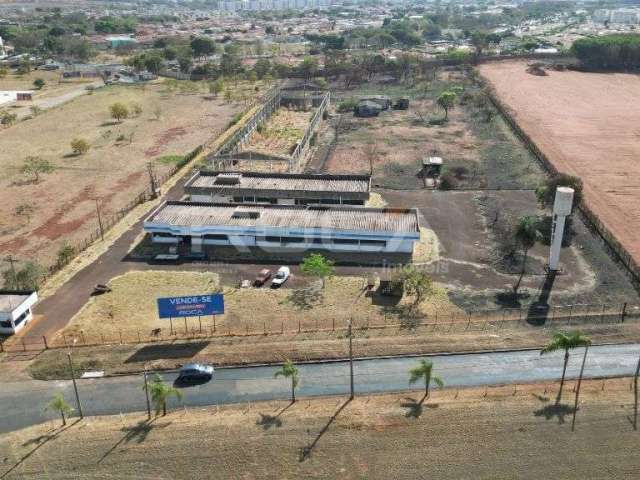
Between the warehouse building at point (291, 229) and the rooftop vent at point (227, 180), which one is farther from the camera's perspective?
the rooftop vent at point (227, 180)

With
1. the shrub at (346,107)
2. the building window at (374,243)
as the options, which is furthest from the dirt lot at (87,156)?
the building window at (374,243)

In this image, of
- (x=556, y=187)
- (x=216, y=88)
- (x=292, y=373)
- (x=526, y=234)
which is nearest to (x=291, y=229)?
(x=526, y=234)

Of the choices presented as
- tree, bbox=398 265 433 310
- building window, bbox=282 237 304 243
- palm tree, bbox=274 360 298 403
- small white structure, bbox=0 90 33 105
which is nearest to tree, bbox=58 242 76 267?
building window, bbox=282 237 304 243

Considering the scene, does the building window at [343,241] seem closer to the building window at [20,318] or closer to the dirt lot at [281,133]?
the building window at [20,318]

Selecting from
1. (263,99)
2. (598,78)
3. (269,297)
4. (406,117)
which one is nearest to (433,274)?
(269,297)

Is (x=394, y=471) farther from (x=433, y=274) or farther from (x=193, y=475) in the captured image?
(x=433, y=274)
